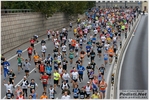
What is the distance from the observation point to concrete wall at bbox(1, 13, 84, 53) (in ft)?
119

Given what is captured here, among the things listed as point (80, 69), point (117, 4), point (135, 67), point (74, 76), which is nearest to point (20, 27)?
point (135, 67)

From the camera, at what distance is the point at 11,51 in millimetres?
37312

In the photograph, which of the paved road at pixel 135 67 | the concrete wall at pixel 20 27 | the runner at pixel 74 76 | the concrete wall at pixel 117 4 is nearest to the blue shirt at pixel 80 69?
the runner at pixel 74 76

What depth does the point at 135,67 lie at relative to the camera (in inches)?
1331

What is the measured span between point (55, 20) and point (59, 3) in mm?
2491

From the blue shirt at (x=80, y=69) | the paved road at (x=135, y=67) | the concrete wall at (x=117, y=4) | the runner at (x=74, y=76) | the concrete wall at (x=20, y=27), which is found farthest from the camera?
the concrete wall at (x=117, y=4)

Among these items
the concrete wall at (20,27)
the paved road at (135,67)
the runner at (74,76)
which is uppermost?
the concrete wall at (20,27)

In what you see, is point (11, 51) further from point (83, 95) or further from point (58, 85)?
point (83, 95)

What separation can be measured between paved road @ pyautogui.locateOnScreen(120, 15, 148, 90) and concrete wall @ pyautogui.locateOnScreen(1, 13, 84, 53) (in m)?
10.7

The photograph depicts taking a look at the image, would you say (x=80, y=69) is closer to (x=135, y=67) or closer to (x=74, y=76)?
(x=74, y=76)

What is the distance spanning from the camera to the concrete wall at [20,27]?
119 ft

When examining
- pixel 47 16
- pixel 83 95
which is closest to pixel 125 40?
pixel 47 16

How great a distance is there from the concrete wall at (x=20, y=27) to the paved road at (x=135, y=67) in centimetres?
1073

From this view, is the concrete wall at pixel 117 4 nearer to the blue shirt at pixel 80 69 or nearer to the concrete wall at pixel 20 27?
the concrete wall at pixel 20 27
